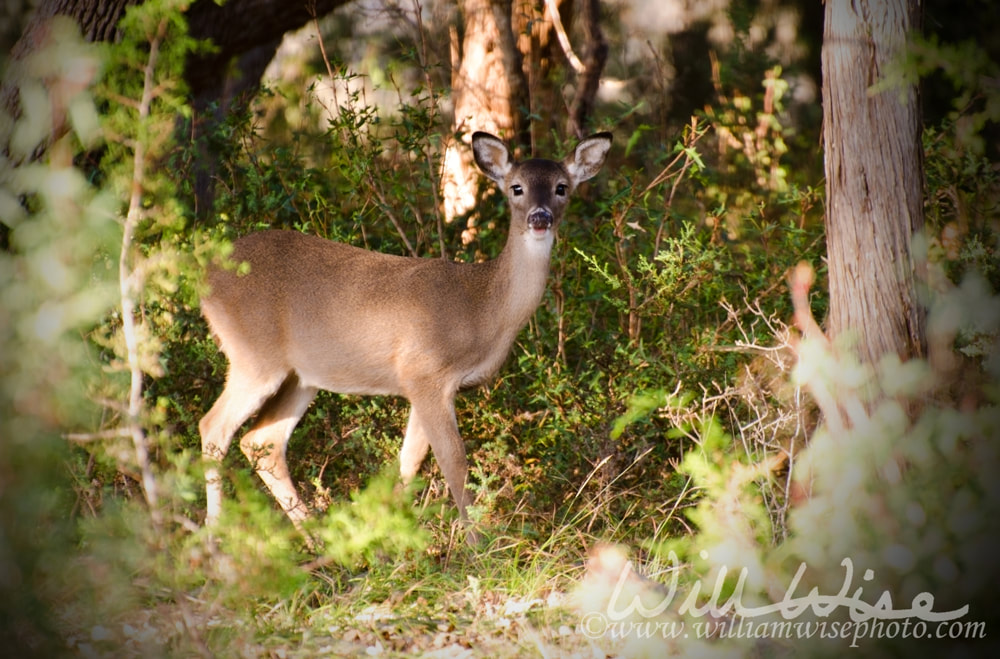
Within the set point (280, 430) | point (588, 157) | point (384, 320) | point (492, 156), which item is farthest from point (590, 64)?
point (280, 430)

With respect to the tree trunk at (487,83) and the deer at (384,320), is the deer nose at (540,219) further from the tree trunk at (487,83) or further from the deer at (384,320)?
the tree trunk at (487,83)

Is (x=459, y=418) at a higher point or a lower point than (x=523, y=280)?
lower

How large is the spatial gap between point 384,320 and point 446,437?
28.9 inches

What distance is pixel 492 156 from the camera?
6.29 metres

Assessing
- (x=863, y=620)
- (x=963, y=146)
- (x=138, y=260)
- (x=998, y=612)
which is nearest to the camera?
(x=998, y=612)

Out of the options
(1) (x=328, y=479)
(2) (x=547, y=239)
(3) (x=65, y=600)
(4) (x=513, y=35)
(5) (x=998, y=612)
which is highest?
(4) (x=513, y=35)

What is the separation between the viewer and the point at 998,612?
2.62m

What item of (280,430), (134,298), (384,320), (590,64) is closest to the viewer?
(134,298)

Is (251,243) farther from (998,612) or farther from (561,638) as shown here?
(998,612)

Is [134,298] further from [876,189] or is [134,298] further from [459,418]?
A: [459,418]

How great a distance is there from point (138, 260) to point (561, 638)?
206 cm

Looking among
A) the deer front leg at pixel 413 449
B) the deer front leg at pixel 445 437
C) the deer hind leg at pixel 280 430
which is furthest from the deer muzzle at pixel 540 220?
the deer hind leg at pixel 280 430

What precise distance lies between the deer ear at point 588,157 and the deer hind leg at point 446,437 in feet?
4.92

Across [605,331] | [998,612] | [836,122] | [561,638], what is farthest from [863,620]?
[605,331]
